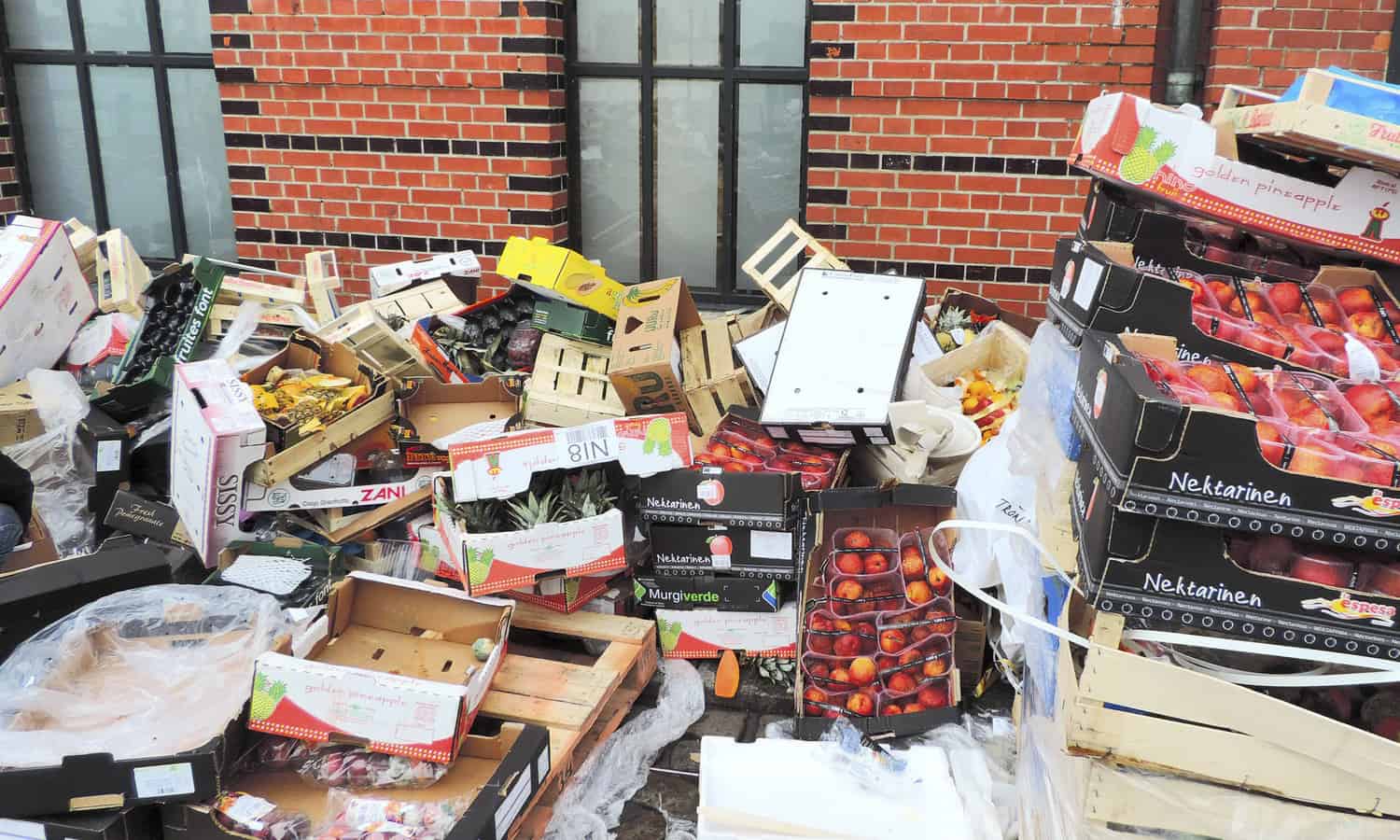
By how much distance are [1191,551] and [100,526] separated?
12.6 feet

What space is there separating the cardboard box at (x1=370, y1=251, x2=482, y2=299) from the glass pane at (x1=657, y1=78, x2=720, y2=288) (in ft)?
3.62

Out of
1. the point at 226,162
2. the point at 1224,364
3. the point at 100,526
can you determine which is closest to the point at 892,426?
the point at 1224,364

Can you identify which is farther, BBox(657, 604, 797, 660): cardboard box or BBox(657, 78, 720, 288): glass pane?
BBox(657, 78, 720, 288): glass pane

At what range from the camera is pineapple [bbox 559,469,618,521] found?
3.54 metres

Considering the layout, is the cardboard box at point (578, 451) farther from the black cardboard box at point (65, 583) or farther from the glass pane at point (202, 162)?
the glass pane at point (202, 162)

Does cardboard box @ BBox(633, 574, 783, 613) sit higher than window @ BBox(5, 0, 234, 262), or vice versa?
window @ BBox(5, 0, 234, 262)

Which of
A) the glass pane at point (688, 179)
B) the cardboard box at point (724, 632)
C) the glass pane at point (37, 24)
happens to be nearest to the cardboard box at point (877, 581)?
the cardboard box at point (724, 632)

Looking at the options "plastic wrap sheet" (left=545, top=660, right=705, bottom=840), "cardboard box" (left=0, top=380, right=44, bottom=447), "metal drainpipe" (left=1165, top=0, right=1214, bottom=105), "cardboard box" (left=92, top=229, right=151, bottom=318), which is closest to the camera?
"plastic wrap sheet" (left=545, top=660, right=705, bottom=840)

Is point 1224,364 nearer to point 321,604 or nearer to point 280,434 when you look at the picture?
point 321,604

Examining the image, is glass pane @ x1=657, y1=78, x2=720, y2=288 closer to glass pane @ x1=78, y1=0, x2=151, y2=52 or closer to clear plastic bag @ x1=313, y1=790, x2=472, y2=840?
glass pane @ x1=78, y1=0, x2=151, y2=52

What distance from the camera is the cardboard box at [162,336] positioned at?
4.29 metres

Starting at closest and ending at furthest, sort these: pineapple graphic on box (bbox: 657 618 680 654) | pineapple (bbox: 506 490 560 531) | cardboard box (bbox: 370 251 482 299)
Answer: pineapple (bbox: 506 490 560 531)
pineapple graphic on box (bbox: 657 618 680 654)
cardboard box (bbox: 370 251 482 299)

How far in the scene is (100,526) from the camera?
4062mm

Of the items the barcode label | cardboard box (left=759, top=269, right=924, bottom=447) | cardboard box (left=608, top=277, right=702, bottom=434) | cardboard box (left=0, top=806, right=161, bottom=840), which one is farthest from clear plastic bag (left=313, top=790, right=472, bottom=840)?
cardboard box (left=608, top=277, right=702, bottom=434)
